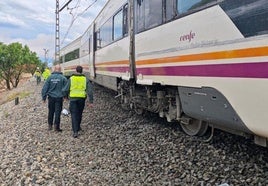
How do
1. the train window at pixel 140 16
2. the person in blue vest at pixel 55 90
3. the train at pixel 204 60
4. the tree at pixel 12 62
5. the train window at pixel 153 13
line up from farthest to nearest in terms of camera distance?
the tree at pixel 12 62, the person in blue vest at pixel 55 90, the train window at pixel 140 16, the train window at pixel 153 13, the train at pixel 204 60

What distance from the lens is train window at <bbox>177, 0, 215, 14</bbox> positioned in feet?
16.6

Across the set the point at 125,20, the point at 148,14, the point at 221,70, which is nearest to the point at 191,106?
the point at 221,70

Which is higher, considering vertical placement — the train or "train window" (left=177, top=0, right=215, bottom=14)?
"train window" (left=177, top=0, right=215, bottom=14)

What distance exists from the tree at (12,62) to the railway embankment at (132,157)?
55790mm

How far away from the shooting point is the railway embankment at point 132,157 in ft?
19.1

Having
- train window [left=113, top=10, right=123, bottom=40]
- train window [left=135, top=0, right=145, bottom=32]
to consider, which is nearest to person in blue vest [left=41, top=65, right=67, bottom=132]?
train window [left=113, top=10, right=123, bottom=40]

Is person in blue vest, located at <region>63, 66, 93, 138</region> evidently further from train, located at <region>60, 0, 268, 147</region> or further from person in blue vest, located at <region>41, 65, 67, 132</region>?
train, located at <region>60, 0, 268, 147</region>

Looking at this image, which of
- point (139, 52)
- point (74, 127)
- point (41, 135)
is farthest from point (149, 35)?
point (41, 135)

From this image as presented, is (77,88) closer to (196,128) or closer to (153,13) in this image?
(153,13)

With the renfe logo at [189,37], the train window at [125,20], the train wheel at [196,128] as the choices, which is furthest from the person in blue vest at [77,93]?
the renfe logo at [189,37]

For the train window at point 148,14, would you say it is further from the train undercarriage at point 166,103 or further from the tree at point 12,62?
the tree at point 12,62

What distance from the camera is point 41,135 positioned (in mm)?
10281

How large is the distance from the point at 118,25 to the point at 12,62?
188 feet

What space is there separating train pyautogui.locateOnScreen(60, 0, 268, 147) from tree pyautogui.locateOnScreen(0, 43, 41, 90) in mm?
58257
